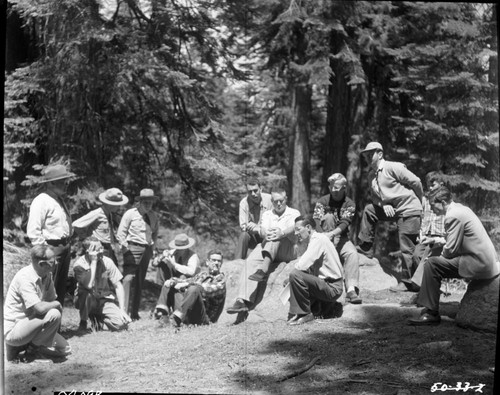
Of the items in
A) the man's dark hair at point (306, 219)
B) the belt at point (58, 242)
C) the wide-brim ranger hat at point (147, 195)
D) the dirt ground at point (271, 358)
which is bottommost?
the dirt ground at point (271, 358)

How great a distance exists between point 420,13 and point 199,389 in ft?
10.6

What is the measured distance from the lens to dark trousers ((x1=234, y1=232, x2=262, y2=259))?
544 cm

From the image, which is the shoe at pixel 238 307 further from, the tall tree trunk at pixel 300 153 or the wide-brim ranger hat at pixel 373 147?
the wide-brim ranger hat at pixel 373 147

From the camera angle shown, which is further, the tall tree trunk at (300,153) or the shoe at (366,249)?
the shoe at (366,249)

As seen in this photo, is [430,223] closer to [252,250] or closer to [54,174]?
[252,250]

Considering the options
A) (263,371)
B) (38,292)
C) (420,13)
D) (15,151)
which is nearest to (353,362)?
(263,371)

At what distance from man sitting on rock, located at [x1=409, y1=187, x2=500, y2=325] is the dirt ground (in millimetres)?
295

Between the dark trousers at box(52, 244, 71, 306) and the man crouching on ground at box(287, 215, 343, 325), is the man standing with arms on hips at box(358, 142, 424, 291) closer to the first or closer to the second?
the man crouching on ground at box(287, 215, 343, 325)

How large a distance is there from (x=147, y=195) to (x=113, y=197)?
0.92 feet

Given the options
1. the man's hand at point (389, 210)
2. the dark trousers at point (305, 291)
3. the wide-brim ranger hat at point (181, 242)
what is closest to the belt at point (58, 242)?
the wide-brim ranger hat at point (181, 242)

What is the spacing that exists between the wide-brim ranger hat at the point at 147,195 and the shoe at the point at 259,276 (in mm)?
1057

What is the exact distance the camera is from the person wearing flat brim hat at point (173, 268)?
5.36 meters

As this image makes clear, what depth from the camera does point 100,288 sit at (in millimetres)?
5316

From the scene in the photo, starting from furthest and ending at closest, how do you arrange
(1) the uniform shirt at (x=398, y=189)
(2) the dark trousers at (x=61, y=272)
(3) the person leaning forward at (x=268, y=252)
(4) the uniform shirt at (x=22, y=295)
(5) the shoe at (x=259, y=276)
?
(5) the shoe at (x=259, y=276) → (3) the person leaning forward at (x=268, y=252) → (1) the uniform shirt at (x=398, y=189) → (2) the dark trousers at (x=61, y=272) → (4) the uniform shirt at (x=22, y=295)
